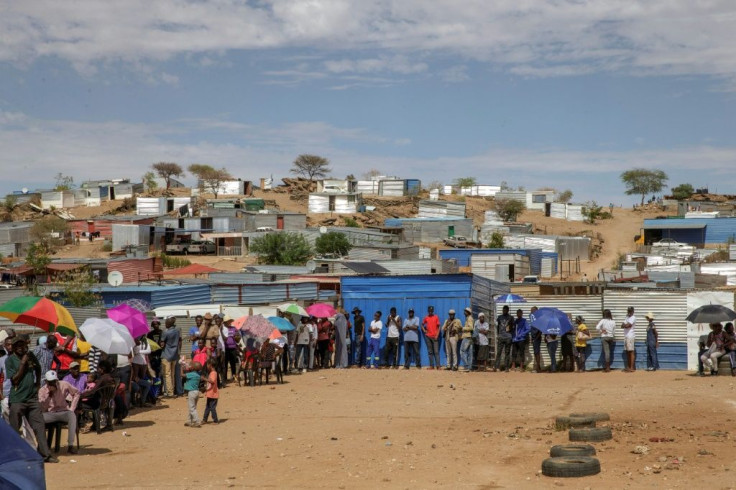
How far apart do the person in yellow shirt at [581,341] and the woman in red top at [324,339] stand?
6.43 metres

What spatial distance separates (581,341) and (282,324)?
24.7 ft

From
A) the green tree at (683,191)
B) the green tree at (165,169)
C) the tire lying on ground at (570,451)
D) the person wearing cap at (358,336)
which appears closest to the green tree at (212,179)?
the green tree at (165,169)

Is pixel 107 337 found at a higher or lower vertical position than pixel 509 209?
lower

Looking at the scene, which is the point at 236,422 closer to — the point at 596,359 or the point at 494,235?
the point at 596,359

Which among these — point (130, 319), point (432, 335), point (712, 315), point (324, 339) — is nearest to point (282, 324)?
point (324, 339)

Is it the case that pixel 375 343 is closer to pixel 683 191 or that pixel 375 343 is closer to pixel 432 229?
pixel 432 229

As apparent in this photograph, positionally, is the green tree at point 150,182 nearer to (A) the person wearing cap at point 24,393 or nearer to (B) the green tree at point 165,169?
(B) the green tree at point 165,169

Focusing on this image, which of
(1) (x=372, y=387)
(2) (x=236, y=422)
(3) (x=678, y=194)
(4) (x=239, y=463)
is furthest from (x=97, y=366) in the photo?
(3) (x=678, y=194)

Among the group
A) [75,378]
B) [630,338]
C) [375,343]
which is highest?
[75,378]

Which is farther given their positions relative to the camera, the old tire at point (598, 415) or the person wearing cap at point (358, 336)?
the person wearing cap at point (358, 336)

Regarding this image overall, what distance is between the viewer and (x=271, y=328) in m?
21.0

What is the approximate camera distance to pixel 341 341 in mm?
24578

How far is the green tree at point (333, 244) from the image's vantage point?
59.6 metres

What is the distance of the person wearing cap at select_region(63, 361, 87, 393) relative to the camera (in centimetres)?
1427
